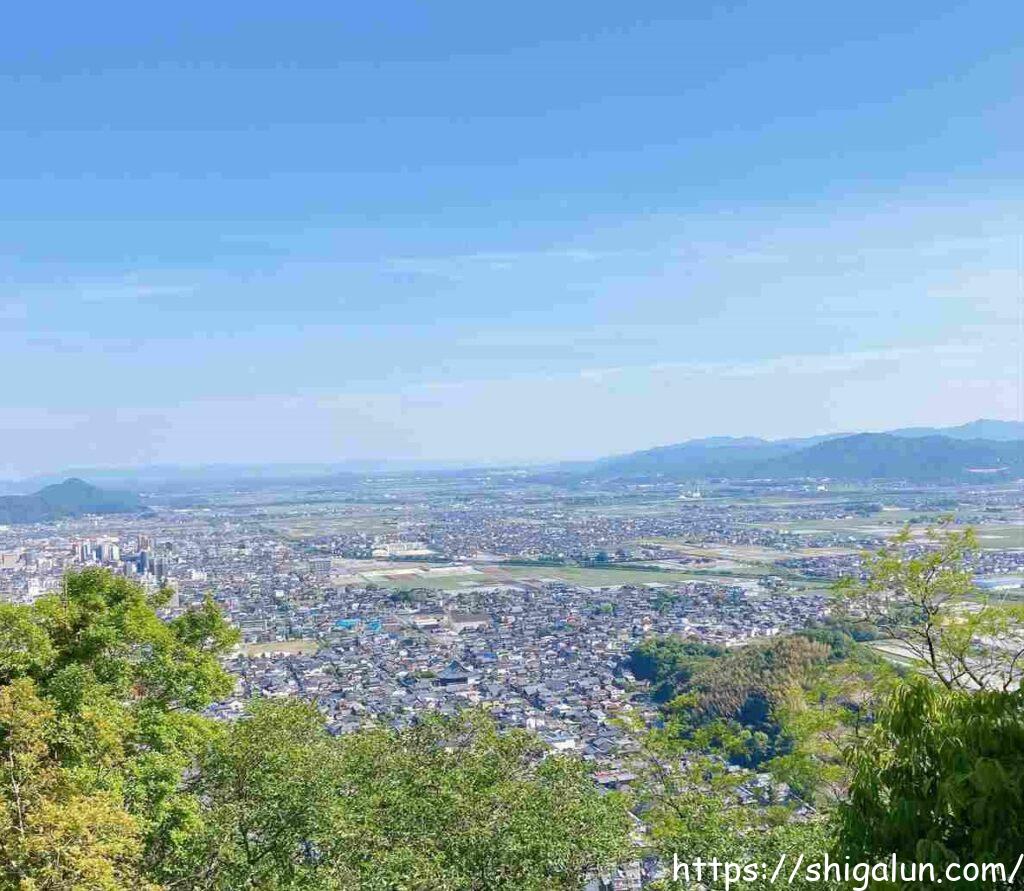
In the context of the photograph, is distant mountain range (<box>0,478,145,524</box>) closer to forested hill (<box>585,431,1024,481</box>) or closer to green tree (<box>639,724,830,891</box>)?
forested hill (<box>585,431,1024,481</box>)

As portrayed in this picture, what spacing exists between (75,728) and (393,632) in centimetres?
3127

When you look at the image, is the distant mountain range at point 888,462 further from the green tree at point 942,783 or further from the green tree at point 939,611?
the green tree at point 942,783

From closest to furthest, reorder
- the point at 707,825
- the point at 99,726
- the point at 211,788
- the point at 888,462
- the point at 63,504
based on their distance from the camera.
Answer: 1. the point at 99,726
2. the point at 707,825
3. the point at 211,788
4. the point at 63,504
5. the point at 888,462

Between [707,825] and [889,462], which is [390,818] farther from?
[889,462]

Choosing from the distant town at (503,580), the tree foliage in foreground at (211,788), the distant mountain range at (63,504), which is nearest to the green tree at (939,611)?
the distant town at (503,580)

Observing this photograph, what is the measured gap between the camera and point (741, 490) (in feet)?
401

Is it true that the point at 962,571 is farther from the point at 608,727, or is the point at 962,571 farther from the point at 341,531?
the point at 341,531

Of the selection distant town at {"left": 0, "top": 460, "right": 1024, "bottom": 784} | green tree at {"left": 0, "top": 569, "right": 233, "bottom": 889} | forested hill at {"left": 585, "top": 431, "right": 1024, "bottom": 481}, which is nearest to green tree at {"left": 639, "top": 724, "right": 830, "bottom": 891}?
distant town at {"left": 0, "top": 460, "right": 1024, "bottom": 784}

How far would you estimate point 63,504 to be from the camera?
362 feet

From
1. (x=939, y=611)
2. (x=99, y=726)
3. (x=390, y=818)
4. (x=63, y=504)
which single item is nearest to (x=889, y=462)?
(x=63, y=504)

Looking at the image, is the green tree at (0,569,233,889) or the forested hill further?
the forested hill

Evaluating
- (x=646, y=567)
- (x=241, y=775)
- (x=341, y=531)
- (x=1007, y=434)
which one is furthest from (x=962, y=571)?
(x=1007, y=434)

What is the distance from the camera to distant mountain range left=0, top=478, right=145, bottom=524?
323 feet

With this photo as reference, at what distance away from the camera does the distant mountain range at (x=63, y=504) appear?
9838cm
